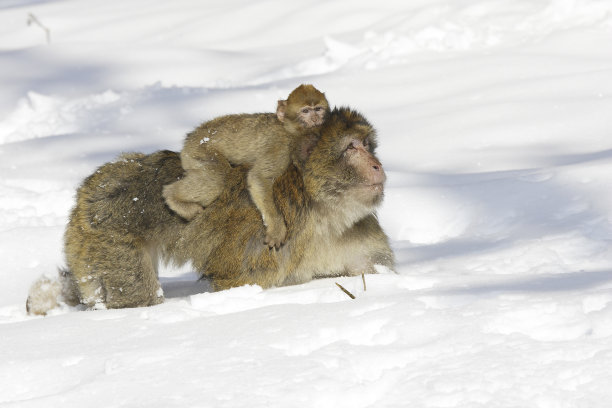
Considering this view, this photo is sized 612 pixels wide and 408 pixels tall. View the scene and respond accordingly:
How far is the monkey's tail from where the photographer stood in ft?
14.5

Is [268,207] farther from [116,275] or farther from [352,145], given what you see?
[116,275]

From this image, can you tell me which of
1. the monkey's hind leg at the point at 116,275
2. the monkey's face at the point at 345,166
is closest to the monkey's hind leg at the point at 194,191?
the monkey's hind leg at the point at 116,275

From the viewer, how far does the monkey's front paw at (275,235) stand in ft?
13.4

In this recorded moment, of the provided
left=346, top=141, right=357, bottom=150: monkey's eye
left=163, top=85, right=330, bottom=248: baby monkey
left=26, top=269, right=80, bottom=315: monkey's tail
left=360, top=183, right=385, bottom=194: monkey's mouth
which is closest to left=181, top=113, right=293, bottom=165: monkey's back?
left=163, top=85, right=330, bottom=248: baby monkey

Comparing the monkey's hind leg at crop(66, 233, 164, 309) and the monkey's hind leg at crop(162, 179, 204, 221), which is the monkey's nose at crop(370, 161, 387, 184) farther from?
the monkey's hind leg at crop(66, 233, 164, 309)

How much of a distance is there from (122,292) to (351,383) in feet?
5.80

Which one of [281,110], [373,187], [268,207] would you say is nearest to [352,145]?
[373,187]

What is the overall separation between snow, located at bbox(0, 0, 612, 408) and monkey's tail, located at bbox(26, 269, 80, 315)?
0.27 feet

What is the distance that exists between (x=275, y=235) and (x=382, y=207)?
185cm

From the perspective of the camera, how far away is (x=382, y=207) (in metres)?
5.81

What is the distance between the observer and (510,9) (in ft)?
36.1

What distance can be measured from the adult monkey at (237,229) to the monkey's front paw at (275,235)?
0.04 meters

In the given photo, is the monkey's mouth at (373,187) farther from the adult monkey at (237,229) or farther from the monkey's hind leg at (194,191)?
the monkey's hind leg at (194,191)

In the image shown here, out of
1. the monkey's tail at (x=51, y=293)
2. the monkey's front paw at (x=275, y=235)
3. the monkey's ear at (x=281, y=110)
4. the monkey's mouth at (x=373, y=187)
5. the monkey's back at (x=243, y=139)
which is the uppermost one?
the monkey's ear at (x=281, y=110)
